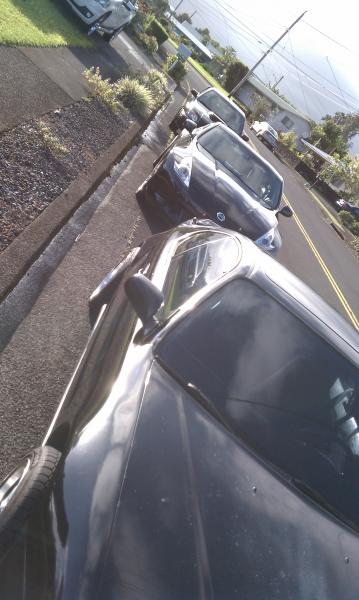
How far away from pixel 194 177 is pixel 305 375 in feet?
13.1

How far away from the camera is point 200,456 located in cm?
211

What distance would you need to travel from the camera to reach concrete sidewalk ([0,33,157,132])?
5707 millimetres

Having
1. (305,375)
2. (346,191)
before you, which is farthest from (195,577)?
(346,191)

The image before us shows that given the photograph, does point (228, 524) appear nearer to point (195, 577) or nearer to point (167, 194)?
point (195, 577)

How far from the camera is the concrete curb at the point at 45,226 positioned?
3.70 metres

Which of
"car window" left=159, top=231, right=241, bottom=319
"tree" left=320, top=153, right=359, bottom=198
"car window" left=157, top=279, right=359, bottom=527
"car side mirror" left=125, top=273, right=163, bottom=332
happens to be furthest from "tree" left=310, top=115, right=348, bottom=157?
"car side mirror" left=125, top=273, right=163, bottom=332

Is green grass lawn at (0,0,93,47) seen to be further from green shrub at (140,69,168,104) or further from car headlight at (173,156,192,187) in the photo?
car headlight at (173,156,192,187)

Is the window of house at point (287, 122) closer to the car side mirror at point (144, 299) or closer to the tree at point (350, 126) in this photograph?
the tree at point (350, 126)

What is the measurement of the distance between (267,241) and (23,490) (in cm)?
533

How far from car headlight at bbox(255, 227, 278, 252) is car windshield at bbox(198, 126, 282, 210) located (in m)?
0.73

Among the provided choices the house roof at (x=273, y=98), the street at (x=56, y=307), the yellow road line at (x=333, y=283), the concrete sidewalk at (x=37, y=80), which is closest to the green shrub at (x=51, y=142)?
the concrete sidewalk at (x=37, y=80)

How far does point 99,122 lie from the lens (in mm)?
7805

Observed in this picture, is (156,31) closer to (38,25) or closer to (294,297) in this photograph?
(38,25)

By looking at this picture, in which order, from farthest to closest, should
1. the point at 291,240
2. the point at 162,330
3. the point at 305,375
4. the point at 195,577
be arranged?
the point at 291,240, the point at 305,375, the point at 162,330, the point at 195,577
